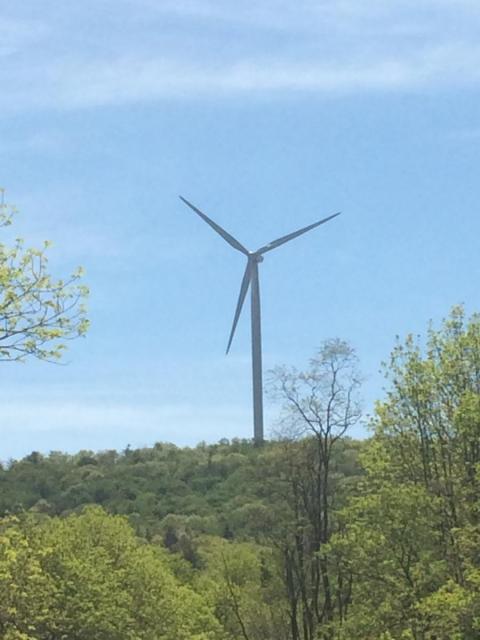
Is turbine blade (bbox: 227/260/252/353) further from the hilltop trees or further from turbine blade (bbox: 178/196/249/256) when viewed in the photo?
the hilltop trees

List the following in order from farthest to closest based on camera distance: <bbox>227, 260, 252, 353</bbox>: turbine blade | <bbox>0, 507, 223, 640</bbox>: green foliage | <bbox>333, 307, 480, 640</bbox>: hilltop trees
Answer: <bbox>227, 260, 252, 353</bbox>: turbine blade
<bbox>0, 507, 223, 640</bbox>: green foliage
<bbox>333, 307, 480, 640</bbox>: hilltop trees

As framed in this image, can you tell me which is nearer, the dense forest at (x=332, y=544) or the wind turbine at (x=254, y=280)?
the dense forest at (x=332, y=544)

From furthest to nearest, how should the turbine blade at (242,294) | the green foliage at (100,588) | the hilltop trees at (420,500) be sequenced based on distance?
the turbine blade at (242,294)
the green foliage at (100,588)
the hilltop trees at (420,500)

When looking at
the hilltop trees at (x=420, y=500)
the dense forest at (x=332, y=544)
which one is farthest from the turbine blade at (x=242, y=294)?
the hilltop trees at (x=420, y=500)

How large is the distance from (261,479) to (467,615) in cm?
2148

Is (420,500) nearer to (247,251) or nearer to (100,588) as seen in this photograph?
(100,588)

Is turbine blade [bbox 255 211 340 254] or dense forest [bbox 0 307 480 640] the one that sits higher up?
turbine blade [bbox 255 211 340 254]

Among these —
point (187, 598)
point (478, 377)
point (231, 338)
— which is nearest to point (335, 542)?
point (478, 377)

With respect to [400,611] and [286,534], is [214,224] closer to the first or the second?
[286,534]

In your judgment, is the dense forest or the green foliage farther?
the green foliage

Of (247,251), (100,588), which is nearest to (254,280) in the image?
A: (247,251)

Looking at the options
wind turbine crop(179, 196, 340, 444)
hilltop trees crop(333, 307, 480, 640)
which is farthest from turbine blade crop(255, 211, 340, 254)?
hilltop trees crop(333, 307, 480, 640)

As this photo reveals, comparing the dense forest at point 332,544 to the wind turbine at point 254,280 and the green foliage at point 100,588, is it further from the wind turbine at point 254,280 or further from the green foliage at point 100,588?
the wind turbine at point 254,280

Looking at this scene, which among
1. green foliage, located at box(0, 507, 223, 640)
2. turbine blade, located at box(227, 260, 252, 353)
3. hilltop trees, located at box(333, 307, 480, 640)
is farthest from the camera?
turbine blade, located at box(227, 260, 252, 353)
